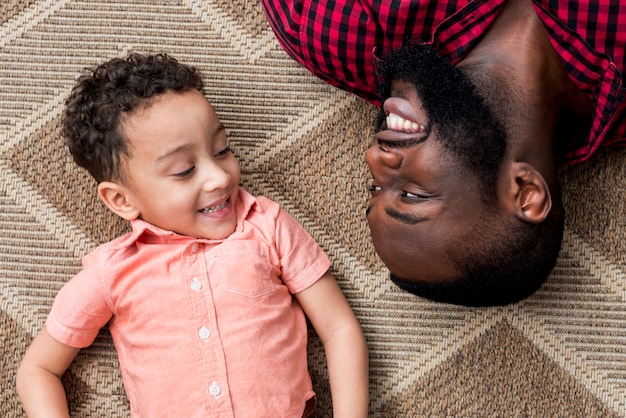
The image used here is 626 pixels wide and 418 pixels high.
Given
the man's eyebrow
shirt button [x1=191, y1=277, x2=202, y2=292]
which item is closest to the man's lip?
the man's eyebrow

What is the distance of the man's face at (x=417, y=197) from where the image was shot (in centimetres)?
81

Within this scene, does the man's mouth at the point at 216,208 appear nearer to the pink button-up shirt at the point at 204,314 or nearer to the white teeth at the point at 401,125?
the pink button-up shirt at the point at 204,314

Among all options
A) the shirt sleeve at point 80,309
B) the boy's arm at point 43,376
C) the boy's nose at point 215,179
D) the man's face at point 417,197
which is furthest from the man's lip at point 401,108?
the boy's arm at point 43,376

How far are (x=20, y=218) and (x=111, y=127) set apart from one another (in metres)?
0.28

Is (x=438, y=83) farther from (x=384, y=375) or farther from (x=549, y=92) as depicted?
(x=384, y=375)

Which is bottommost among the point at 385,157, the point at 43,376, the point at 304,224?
the point at 43,376

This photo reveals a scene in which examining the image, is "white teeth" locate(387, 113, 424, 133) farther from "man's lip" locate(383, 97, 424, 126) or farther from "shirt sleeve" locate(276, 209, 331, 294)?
"shirt sleeve" locate(276, 209, 331, 294)

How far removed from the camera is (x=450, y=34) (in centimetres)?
89

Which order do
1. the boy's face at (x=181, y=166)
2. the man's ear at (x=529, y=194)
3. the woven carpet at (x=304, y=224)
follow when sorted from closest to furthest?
the man's ear at (x=529, y=194)
the boy's face at (x=181, y=166)
the woven carpet at (x=304, y=224)

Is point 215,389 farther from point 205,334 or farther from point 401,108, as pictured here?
point 401,108

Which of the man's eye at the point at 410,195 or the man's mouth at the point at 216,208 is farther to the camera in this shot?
the man's mouth at the point at 216,208

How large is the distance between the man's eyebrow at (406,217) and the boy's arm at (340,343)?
0.23 metres

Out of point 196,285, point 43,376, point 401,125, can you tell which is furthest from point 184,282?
point 401,125

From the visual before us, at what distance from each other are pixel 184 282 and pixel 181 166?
16cm
